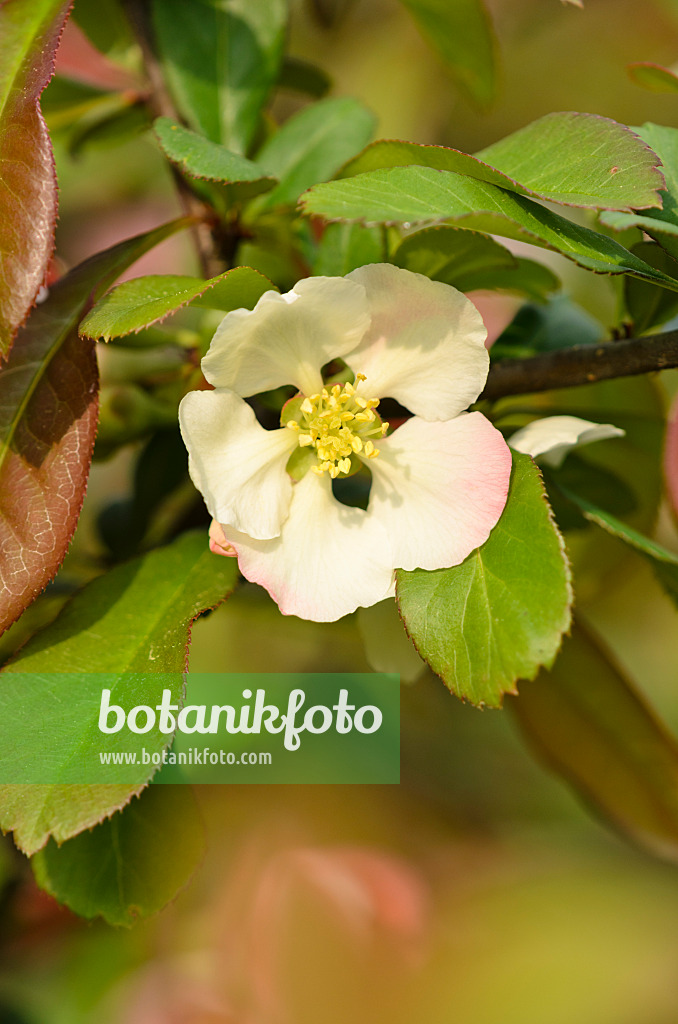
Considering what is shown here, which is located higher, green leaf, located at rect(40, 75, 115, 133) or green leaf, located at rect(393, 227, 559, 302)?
green leaf, located at rect(40, 75, 115, 133)

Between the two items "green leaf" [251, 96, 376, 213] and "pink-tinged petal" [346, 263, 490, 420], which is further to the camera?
"green leaf" [251, 96, 376, 213]

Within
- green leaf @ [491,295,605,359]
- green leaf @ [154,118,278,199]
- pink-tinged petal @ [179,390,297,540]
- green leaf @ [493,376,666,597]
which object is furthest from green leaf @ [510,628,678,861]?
green leaf @ [154,118,278,199]

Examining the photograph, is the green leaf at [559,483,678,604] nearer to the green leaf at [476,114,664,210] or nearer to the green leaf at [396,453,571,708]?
the green leaf at [396,453,571,708]

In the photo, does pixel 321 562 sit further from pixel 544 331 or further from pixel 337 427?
pixel 544 331

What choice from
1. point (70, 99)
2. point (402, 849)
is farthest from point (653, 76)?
point (402, 849)

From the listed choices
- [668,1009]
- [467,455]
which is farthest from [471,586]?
[668,1009]
